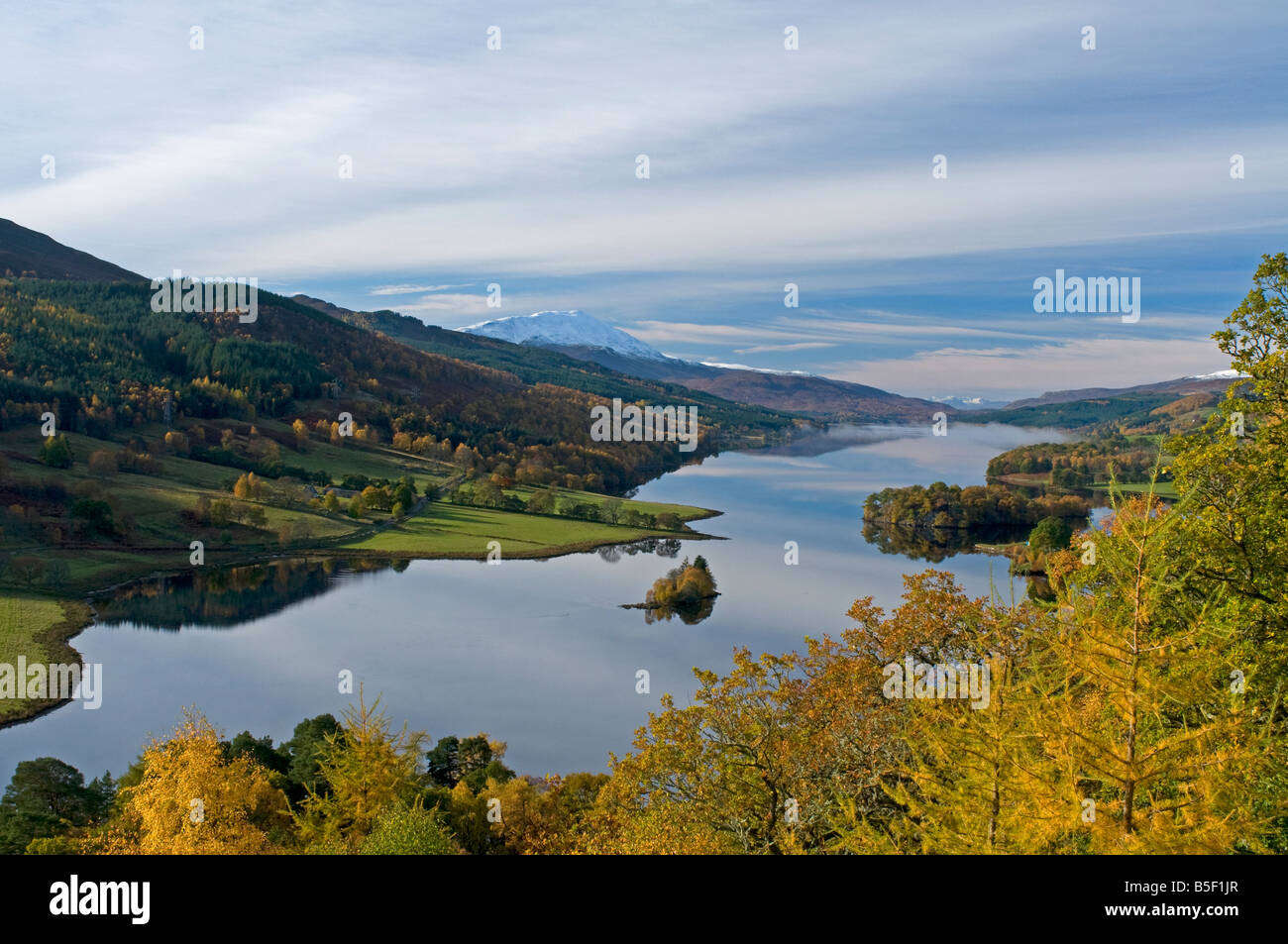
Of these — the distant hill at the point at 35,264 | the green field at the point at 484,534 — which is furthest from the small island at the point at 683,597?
the distant hill at the point at 35,264

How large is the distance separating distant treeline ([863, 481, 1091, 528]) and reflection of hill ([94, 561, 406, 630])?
52.3 metres

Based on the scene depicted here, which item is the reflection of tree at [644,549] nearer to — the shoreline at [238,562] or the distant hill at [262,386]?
the shoreline at [238,562]

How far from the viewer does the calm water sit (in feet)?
120

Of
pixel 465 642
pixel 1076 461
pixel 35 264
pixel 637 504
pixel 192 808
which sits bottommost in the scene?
pixel 465 642

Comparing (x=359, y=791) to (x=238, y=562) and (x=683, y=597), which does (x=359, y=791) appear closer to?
(x=683, y=597)

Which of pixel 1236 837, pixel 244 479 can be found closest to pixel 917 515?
pixel 244 479

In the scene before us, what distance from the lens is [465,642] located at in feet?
161

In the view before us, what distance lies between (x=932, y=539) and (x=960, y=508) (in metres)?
8.35

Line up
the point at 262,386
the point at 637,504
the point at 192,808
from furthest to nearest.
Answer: the point at 262,386 < the point at 637,504 < the point at 192,808

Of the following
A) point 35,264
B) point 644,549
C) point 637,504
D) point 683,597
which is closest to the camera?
point 683,597

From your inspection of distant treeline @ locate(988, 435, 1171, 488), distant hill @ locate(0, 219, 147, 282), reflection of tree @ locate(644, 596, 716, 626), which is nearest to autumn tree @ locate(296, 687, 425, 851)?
reflection of tree @ locate(644, 596, 716, 626)

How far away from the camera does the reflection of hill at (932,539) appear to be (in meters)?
78.4

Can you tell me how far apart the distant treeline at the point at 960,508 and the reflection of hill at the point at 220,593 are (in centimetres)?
5230

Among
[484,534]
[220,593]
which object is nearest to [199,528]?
[220,593]
